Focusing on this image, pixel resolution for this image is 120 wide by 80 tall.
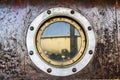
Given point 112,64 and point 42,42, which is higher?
point 42,42

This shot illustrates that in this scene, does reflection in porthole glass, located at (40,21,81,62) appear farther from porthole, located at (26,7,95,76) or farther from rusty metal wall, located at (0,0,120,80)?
rusty metal wall, located at (0,0,120,80)

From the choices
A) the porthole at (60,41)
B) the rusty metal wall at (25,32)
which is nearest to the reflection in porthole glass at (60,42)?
the porthole at (60,41)

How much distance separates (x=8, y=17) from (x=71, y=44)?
39cm

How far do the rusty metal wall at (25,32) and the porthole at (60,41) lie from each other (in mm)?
31

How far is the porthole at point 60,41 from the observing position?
1.65 m

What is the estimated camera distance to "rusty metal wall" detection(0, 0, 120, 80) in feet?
5.45

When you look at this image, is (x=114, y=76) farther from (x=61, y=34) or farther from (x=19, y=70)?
(x=19, y=70)

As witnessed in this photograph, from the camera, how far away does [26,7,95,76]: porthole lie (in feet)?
5.40

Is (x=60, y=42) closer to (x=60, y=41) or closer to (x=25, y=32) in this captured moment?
(x=60, y=41)

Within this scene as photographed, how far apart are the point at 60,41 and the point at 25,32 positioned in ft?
0.68

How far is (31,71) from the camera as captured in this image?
5.44 feet

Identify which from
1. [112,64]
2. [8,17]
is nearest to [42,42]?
[8,17]

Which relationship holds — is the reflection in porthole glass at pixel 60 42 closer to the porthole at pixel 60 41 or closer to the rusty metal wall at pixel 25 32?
the porthole at pixel 60 41

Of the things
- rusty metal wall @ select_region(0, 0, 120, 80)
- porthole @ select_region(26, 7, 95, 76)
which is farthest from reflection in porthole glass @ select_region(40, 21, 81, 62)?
rusty metal wall @ select_region(0, 0, 120, 80)
